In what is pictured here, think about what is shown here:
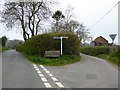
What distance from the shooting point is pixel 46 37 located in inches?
1023

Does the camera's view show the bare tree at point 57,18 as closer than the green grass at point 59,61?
No

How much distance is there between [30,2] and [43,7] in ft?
6.77

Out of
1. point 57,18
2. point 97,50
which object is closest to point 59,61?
point 97,50

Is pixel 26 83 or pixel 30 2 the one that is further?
pixel 30 2

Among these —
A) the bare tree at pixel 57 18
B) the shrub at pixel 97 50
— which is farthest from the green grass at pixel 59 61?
the bare tree at pixel 57 18

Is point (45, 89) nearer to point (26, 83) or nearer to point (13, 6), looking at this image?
point (26, 83)

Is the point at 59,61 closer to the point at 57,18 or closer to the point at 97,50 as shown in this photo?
the point at 97,50

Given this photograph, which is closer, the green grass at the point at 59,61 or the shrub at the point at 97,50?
the green grass at the point at 59,61

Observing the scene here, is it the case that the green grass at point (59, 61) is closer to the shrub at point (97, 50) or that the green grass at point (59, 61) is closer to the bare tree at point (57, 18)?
the shrub at point (97, 50)

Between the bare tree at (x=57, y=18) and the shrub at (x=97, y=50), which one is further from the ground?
the bare tree at (x=57, y=18)

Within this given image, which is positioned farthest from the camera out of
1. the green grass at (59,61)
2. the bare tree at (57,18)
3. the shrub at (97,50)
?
the bare tree at (57,18)

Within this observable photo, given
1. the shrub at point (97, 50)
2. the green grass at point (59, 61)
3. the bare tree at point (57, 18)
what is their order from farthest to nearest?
the bare tree at point (57, 18) → the shrub at point (97, 50) → the green grass at point (59, 61)

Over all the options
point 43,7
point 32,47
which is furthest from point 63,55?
point 43,7

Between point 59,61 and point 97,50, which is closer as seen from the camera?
point 59,61
